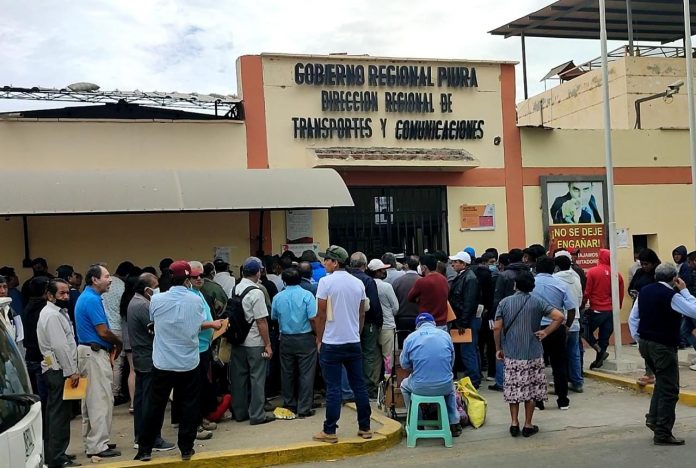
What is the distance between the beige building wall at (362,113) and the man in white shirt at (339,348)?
5.28 m

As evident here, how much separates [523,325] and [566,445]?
48.5 inches

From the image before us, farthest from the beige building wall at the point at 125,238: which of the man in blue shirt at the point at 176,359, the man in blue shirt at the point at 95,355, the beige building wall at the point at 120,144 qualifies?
the man in blue shirt at the point at 176,359

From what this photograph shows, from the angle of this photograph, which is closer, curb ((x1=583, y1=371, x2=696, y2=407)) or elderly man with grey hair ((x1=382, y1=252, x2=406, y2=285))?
curb ((x1=583, y1=371, x2=696, y2=407))

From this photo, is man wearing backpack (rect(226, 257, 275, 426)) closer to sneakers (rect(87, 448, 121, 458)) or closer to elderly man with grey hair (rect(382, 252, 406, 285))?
sneakers (rect(87, 448, 121, 458))

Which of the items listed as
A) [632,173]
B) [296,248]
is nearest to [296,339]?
[296,248]

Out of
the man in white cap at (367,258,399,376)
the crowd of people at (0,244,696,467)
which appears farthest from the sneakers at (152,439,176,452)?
the man in white cap at (367,258,399,376)

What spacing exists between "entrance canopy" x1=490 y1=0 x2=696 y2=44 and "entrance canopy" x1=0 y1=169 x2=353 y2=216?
9.65 meters

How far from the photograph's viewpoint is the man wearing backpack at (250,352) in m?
7.98

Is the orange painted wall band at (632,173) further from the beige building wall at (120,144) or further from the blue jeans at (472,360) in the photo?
the beige building wall at (120,144)

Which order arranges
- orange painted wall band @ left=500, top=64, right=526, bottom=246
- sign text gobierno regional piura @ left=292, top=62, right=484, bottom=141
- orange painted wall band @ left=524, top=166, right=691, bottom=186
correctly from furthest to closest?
1. orange painted wall band @ left=524, top=166, right=691, bottom=186
2. orange painted wall band @ left=500, top=64, right=526, bottom=246
3. sign text gobierno regional piura @ left=292, top=62, right=484, bottom=141

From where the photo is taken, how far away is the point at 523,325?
7.35 m

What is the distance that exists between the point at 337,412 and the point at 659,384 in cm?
313

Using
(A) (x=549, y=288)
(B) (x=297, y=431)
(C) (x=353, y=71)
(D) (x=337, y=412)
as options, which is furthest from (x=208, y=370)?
(C) (x=353, y=71)

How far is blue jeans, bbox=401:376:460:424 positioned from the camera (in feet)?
23.3
